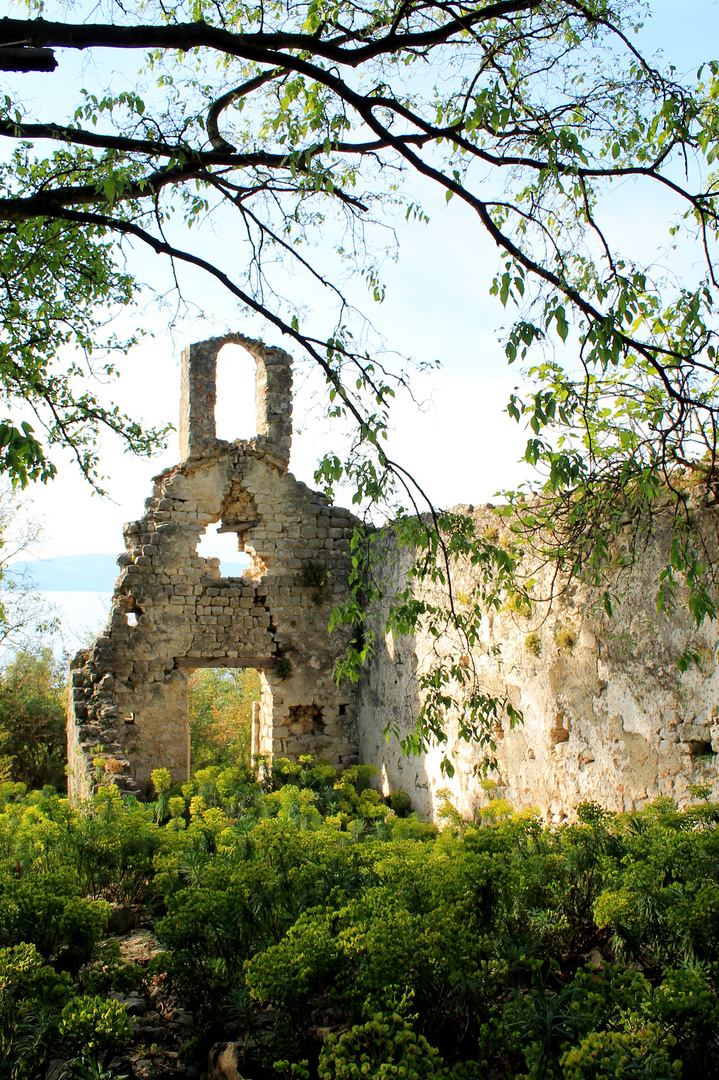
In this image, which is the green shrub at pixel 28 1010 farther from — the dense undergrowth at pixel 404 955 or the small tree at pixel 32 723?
the small tree at pixel 32 723

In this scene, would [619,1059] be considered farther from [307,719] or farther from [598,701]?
[307,719]

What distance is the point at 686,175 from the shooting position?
389 centimetres

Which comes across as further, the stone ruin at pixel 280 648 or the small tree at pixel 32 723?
the small tree at pixel 32 723

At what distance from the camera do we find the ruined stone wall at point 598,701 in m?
5.24

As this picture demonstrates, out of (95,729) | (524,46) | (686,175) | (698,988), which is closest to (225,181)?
(524,46)

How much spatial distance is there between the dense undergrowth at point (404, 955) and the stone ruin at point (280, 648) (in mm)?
2046

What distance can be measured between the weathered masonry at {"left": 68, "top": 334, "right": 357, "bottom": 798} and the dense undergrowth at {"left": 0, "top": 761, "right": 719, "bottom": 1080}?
528 centimetres

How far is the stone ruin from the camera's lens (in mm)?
6496

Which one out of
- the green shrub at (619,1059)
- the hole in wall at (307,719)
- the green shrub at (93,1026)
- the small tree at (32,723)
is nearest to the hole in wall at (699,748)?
the green shrub at (619,1059)

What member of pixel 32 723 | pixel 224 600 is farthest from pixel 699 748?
pixel 32 723

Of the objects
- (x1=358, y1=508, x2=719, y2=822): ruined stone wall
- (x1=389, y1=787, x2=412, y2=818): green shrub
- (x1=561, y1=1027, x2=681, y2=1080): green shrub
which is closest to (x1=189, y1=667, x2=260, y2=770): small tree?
(x1=389, y1=787, x2=412, y2=818): green shrub

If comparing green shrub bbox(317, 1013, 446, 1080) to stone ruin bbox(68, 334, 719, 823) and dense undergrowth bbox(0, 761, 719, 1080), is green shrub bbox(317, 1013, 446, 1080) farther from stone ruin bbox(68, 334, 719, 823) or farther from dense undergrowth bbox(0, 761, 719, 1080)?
stone ruin bbox(68, 334, 719, 823)

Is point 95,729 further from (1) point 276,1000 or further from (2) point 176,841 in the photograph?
(1) point 276,1000

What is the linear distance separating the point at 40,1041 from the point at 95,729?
6890 mm
